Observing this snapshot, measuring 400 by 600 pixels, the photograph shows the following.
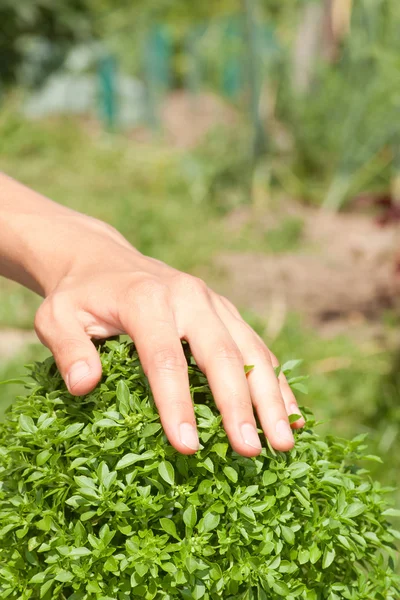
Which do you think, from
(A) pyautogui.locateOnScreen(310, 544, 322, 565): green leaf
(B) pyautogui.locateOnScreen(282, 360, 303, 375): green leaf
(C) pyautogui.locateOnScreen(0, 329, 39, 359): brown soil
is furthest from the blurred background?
(A) pyautogui.locateOnScreen(310, 544, 322, 565): green leaf

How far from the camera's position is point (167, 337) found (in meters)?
1.24

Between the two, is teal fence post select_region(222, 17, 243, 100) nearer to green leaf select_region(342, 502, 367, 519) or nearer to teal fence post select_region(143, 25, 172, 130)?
teal fence post select_region(143, 25, 172, 130)

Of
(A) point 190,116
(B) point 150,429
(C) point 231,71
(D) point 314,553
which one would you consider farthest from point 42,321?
(C) point 231,71

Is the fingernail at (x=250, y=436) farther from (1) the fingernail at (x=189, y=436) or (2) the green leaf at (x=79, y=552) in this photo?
(2) the green leaf at (x=79, y=552)

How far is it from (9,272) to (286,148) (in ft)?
17.7

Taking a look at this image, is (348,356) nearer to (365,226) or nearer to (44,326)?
(365,226)

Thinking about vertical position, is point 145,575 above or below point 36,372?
below

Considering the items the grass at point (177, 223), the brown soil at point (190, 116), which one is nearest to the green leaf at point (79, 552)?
the grass at point (177, 223)

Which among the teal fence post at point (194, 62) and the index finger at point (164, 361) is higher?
the index finger at point (164, 361)

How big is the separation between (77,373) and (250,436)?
33 centimetres

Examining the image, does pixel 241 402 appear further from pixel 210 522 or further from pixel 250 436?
pixel 210 522

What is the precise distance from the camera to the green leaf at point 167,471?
1.17 metres

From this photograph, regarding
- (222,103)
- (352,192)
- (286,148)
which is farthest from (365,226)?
(222,103)

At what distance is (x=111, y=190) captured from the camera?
22.8 ft
